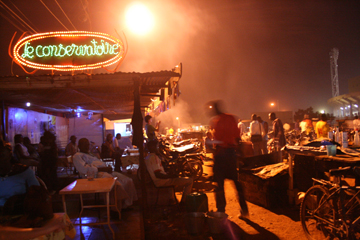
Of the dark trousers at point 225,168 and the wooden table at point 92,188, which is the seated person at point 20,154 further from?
the dark trousers at point 225,168

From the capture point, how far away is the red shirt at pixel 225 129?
481 centimetres

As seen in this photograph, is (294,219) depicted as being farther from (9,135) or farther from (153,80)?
(9,135)

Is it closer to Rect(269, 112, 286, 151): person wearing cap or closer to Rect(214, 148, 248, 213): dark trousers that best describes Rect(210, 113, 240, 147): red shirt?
Rect(214, 148, 248, 213): dark trousers

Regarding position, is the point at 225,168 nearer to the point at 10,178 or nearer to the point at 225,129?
the point at 225,129

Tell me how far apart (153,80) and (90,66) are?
6.18 ft

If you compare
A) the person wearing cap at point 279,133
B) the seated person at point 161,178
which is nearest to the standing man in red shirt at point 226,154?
the seated person at point 161,178

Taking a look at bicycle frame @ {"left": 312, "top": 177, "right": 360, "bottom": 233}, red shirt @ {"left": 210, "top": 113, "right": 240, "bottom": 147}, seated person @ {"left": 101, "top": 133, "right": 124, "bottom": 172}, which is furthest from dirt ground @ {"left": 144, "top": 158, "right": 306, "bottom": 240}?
seated person @ {"left": 101, "top": 133, "right": 124, "bottom": 172}

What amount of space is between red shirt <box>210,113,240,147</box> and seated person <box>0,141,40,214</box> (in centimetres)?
315

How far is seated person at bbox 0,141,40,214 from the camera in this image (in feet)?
10.5

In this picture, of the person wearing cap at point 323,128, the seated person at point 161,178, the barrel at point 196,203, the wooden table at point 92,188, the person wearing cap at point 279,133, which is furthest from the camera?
the person wearing cap at point 279,133

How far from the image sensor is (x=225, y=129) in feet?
16.0

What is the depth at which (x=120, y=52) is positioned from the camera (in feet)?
23.6

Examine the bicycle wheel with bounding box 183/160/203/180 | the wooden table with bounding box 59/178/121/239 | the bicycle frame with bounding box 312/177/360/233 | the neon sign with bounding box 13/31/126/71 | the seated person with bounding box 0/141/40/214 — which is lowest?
the bicycle wheel with bounding box 183/160/203/180

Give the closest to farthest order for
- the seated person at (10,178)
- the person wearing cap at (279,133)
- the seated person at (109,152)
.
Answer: the seated person at (10,178), the person wearing cap at (279,133), the seated person at (109,152)
